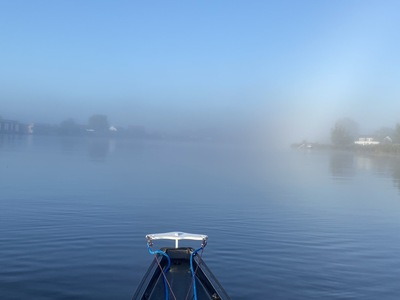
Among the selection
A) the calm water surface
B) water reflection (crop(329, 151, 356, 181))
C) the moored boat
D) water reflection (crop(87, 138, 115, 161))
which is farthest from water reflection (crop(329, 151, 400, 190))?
the moored boat

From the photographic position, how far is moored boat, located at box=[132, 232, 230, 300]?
300 inches

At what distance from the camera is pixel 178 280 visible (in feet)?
26.6

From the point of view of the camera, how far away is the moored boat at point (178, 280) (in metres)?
7.62

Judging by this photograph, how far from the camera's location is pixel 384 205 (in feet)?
85.5

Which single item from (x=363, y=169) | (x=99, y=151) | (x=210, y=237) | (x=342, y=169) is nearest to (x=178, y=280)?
(x=210, y=237)

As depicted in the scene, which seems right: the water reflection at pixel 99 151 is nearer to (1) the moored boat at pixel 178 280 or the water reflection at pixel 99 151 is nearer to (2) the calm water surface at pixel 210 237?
(2) the calm water surface at pixel 210 237

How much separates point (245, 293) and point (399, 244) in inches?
336

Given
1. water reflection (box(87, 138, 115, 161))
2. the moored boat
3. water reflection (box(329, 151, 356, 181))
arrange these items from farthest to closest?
water reflection (box(87, 138, 115, 161))
water reflection (box(329, 151, 356, 181))
the moored boat

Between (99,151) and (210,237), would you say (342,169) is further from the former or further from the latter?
(210,237)

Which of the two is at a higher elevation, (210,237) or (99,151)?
(99,151)

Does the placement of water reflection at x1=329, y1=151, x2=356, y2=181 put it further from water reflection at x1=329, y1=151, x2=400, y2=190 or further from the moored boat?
the moored boat

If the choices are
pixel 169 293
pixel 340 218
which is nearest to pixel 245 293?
pixel 169 293

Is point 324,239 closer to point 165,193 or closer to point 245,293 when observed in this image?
point 245,293

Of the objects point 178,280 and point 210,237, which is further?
point 210,237
